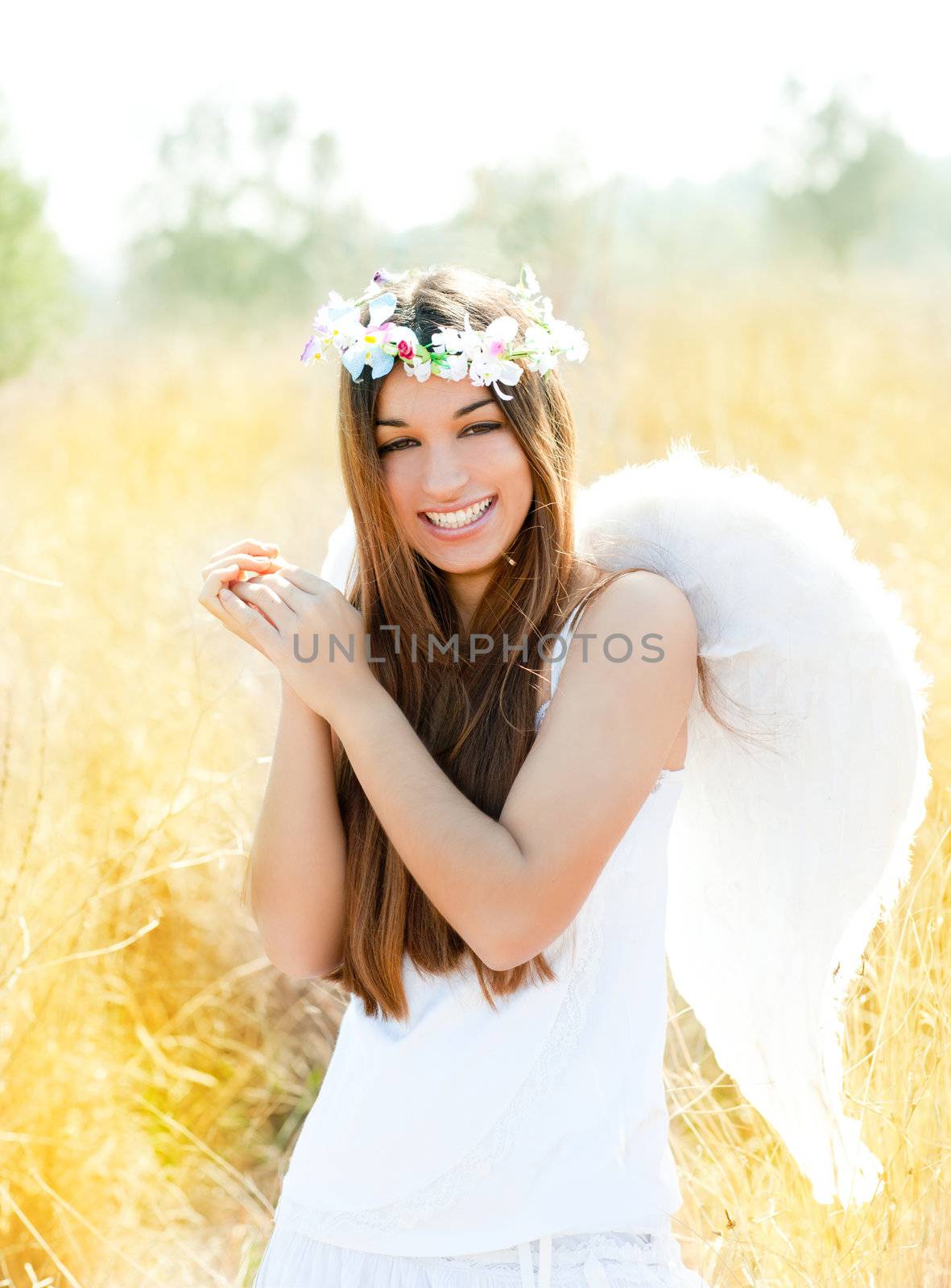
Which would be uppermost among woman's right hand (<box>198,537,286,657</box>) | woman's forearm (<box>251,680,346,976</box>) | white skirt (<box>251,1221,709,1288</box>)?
woman's right hand (<box>198,537,286,657</box>)

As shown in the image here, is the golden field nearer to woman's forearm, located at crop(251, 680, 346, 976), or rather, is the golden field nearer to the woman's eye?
woman's forearm, located at crop(251, 680, 346, 976)

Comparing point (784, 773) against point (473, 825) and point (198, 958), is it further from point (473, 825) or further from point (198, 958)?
point (198, 958)

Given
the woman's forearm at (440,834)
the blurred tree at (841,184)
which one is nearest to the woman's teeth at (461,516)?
the woman's forearm at (440,834)

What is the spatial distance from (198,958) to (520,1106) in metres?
Result: 2.14

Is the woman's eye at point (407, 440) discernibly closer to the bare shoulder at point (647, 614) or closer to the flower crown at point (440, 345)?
the flower crown at point (440, 345)

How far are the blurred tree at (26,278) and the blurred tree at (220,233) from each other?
136 inches

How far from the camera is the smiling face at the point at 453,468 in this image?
1639 millimetres

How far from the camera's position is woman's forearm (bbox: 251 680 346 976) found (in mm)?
1654

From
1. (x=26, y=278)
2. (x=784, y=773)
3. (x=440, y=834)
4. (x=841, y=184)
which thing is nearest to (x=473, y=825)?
(x=440, y=834)

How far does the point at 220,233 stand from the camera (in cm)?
1945

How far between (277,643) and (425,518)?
0.28m

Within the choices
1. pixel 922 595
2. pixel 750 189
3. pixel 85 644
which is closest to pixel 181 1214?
pixel 85 644

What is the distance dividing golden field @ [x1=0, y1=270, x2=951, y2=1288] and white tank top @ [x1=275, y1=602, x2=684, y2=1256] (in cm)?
51

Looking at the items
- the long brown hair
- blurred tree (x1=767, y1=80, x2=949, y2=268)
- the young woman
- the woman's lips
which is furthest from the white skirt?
blurred tree (x1=767, y1=80, x2=949, y2=268)
